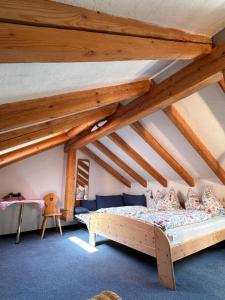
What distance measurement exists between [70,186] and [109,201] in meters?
1.25

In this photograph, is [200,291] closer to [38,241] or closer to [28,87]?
[28,87]

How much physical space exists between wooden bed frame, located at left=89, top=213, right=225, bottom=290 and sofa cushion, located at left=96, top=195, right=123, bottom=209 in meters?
1.72

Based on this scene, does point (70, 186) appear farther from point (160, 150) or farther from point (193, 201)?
point (193, 201)

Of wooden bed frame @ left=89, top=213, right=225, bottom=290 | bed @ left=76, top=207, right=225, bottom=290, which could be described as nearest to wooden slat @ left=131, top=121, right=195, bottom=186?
bed @ left=76, top=207, right=225, bottom=290

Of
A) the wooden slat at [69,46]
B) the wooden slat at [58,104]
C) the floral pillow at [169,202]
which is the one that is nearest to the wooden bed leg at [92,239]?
the floral pillow at [169,202]

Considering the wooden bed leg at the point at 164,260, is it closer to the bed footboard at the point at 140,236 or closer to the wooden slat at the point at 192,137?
the bed footboard at the point at 140,236

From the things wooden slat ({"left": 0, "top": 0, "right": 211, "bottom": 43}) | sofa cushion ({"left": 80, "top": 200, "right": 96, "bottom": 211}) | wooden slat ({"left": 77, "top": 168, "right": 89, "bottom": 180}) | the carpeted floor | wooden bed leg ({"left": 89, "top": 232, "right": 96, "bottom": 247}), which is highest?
wooden slat ({"left": 0, "top": 0, "right": 211, "bottom": 43})

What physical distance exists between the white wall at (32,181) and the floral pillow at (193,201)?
273 cm

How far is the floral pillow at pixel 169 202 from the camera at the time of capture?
14.4 ft

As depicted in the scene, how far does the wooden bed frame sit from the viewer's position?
2424mm

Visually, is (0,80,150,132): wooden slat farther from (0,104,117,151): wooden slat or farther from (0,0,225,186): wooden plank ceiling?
(0,104,117,151): wooden slat

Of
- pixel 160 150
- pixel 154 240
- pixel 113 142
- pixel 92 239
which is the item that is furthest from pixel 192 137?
pixel 92 239

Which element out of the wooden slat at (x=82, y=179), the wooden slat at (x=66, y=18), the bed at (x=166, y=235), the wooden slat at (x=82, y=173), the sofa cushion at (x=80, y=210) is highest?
the wooden slat at (x=66, y=18)

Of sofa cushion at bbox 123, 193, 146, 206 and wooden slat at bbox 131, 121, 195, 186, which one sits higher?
wooden slat at bbox 131, 121, 195, 186
